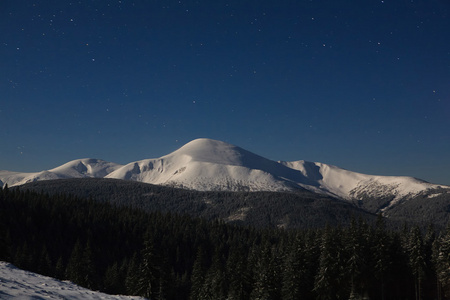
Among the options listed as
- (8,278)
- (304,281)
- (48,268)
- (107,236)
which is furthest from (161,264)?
(107,236)

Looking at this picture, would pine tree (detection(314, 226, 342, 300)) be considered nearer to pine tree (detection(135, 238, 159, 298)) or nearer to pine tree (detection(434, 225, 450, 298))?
pine tree (detection(434, 225, 450, 298))

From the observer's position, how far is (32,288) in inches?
915

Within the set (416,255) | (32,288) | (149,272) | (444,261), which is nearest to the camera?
(32,288)

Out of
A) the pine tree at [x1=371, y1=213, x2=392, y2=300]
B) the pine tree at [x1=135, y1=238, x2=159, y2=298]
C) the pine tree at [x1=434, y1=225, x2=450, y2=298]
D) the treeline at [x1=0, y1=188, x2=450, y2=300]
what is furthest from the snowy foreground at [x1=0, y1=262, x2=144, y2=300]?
the pine tree at [x1=434, y1=225, x2=450, y2=298]

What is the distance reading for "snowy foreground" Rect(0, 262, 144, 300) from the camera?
20.8m

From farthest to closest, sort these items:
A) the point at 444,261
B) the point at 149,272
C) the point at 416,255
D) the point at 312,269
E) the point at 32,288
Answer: the point at 312,269, the point at 416,255, the point at 444,261, the point at 149,272, the point at 32,288

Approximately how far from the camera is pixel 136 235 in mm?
151875

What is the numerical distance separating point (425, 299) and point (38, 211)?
141 meters

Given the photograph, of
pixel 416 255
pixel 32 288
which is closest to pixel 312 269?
pixel 416 255

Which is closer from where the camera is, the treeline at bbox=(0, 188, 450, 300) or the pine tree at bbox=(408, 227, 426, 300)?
the treeline at bbox=(0, 188, 450, 300)

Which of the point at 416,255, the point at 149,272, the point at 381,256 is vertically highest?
the point at 416,255

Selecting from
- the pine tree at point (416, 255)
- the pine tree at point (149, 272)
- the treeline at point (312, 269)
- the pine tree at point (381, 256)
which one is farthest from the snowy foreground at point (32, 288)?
the pine tree at point (416, 255)

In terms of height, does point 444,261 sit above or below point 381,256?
above

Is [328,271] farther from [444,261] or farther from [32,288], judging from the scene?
[32,288]
